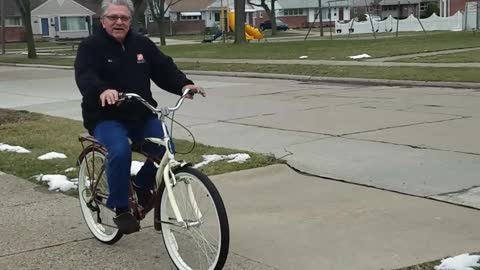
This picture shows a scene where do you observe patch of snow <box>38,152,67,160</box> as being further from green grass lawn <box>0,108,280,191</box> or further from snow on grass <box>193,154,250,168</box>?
snow on grass <box>193,154,250,168</box>

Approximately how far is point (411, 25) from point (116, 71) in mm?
55611

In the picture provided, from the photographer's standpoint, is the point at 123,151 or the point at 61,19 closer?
the point at 123,151

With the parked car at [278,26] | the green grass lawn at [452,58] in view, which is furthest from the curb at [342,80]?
the parked car at [278,26]

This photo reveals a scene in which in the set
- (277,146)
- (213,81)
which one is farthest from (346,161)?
(213,81)

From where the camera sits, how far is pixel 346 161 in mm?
7906

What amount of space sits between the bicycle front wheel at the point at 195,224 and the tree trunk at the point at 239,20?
34580 millimetres

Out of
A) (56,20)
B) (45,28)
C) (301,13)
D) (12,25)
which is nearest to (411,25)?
(301,13)

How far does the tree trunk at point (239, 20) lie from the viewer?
38344mm

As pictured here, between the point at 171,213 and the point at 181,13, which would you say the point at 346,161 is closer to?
the point at 171,213

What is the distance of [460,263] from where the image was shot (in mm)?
4301

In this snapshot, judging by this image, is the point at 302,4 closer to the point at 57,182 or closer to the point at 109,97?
the point at 57,182

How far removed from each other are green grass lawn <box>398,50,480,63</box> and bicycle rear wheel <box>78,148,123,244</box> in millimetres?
17856

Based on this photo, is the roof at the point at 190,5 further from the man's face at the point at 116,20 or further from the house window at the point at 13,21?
the man's face at the point at 116,20

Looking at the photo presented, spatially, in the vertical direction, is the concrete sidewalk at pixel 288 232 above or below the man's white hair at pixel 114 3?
below
